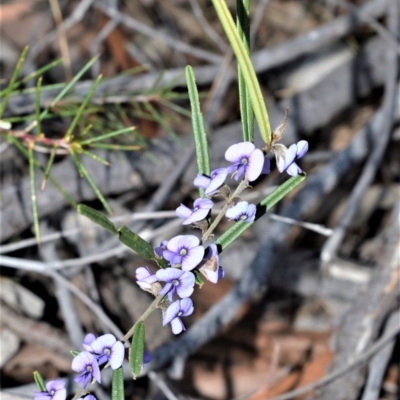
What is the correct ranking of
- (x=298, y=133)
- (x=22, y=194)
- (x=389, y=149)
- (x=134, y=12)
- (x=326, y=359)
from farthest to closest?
(x=134, y=12)
(x=389, y=149)
(x=298, y=133)
(x=326, y=359)
(x=22, y=194)

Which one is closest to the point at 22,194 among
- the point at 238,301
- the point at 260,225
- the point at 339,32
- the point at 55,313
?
the point at 55,313

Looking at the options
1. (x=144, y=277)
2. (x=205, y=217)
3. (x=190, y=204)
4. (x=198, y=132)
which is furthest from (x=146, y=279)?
(x=190, y=204)

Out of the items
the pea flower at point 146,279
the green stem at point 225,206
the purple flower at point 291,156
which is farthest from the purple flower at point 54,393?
the purple flower at point 291,156

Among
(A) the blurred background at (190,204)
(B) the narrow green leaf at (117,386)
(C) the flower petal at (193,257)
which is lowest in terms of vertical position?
(B) the narrow green leaf at (117,386)

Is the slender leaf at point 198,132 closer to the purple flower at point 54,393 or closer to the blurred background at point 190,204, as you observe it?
the purple flower at point 54,393

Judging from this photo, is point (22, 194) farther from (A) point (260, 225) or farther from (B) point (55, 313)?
(A) point (260, 225)

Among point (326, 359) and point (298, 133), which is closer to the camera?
point (326, 359)

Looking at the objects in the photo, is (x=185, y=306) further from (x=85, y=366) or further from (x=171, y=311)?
(x=85, y=366)
